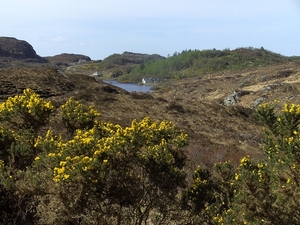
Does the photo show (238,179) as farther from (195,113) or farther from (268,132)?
(195,113)

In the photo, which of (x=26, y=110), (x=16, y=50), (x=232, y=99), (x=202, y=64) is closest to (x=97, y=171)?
(x=26, y=110)

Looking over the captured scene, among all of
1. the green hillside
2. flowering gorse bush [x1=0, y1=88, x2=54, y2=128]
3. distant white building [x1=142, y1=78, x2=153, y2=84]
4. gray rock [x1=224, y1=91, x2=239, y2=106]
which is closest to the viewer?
flowering gorse bush [x1=0, y1=88, x2=54, y2=128]

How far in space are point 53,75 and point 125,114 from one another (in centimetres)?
1235

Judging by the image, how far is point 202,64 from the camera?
406 feet

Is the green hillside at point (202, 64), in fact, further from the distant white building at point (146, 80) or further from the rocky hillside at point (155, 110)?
the rocky hillside at point (155, 110)

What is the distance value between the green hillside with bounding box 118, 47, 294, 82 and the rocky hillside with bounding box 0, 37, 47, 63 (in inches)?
1855

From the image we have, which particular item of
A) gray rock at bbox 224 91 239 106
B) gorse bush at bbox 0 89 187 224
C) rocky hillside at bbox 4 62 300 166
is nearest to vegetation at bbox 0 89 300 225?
gorse bush at bbox 0 89 187 224

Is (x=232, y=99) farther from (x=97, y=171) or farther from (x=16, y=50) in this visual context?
(x=16, y=50)

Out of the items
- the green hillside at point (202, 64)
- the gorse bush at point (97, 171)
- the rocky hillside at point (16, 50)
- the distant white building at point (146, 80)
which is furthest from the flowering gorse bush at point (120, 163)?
the rocky hillside at point (16, 50)

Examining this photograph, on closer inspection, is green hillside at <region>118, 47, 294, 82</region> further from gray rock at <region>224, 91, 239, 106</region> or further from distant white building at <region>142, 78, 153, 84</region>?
gray rock at <region>224, 91, 239, 106</region>

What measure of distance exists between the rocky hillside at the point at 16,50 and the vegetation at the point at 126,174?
427 feet

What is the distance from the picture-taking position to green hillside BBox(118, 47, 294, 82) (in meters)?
114

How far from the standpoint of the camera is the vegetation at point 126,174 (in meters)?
4.34

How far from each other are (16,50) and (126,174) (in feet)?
500
